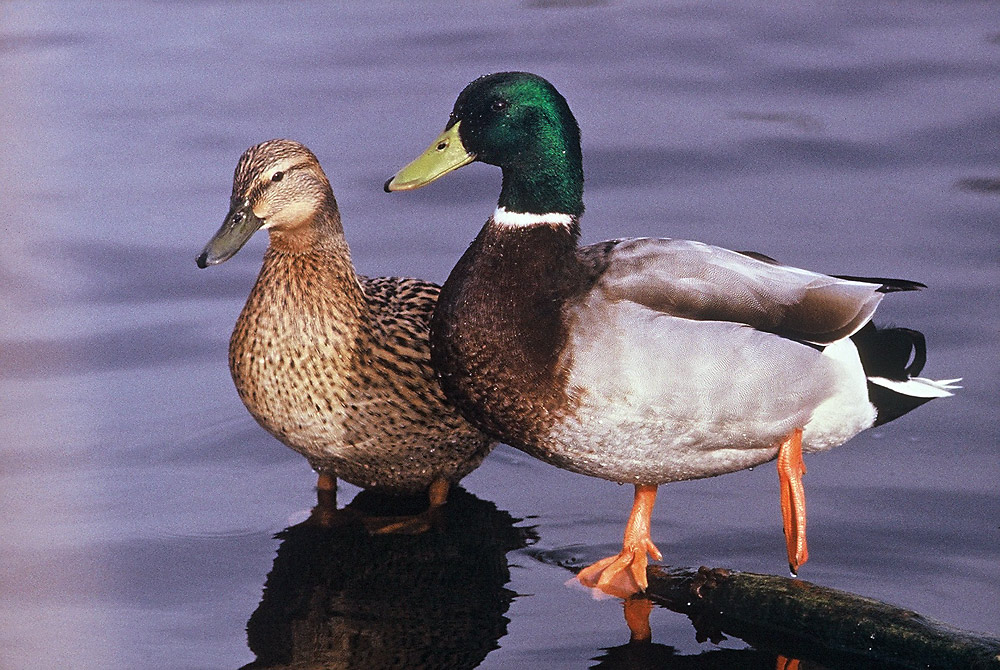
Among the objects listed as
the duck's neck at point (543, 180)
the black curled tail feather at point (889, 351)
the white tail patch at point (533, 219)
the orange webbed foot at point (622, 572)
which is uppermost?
the duck's neck at point (543, 180)

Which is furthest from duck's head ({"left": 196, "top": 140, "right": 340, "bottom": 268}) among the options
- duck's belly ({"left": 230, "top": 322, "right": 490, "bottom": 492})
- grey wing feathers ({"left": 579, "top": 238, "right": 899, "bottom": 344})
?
grey wing feathers ({"left": 579, "top": 238, "right": 899, "bottom": 344})

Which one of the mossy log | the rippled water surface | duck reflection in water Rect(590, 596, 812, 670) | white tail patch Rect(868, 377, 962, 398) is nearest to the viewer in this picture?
the mossy log

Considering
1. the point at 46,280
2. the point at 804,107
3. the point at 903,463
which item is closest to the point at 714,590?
the point at 903,463

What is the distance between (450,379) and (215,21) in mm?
5026

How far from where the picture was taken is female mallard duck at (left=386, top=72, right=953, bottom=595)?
12.1 feet

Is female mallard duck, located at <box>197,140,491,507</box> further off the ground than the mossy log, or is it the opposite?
female mallard duck, located at <box>197,140,491,507</box>

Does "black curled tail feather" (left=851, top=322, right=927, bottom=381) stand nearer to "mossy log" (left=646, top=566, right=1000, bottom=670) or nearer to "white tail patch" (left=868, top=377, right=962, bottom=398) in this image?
"white tail patch" (left=868, top=377, right=962, bottom=398)

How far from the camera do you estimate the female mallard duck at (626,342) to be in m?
3.69

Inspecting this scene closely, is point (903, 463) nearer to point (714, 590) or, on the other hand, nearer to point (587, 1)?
point (714, 590)

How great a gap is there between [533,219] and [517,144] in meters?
0.20

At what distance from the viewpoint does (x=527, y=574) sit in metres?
4.01

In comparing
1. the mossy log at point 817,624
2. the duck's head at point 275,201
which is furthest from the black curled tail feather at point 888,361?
the duck's head at point 275,201

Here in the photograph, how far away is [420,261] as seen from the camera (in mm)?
6000

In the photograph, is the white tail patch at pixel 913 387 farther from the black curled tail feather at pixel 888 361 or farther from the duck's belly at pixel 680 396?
the duck's belly at pixel 680 396
